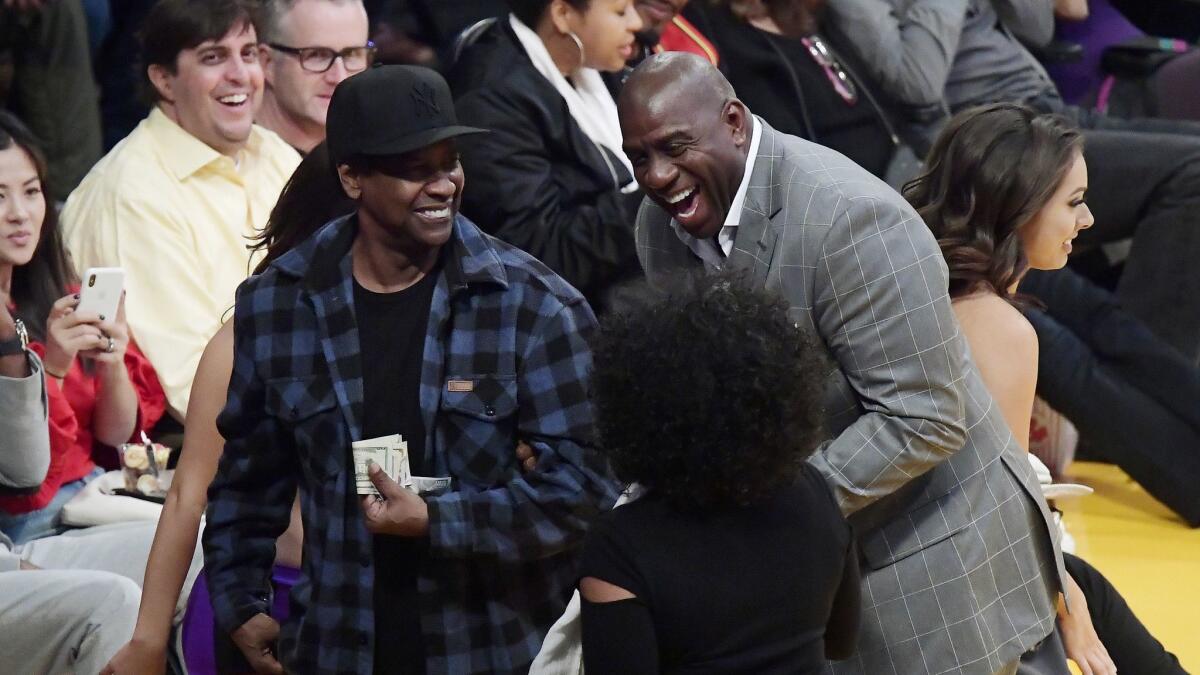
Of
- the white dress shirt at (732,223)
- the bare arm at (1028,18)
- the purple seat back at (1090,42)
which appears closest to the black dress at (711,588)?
the white dress shirt at (732,223)

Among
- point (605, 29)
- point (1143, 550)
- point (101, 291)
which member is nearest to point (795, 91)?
point (605, 29)

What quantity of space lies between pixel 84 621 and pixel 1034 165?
204cm

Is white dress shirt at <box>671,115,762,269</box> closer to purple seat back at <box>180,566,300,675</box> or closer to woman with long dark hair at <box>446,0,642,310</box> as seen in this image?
purple seat back at <box>180,566,300,675</box>

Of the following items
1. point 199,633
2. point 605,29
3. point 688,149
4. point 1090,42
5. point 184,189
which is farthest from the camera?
point 1090,42

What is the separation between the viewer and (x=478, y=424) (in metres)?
2.55

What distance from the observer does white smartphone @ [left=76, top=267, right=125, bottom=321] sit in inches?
146

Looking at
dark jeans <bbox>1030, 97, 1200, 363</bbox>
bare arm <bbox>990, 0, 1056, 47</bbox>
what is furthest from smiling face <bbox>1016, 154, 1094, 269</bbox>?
bare arm <bbox>990, 0, 1056, 47</bbox>

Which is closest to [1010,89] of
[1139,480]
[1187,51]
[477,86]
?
[1187,51]

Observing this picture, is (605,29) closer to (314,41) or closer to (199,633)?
(314,41)

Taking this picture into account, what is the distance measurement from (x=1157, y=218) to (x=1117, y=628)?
7.78 feet

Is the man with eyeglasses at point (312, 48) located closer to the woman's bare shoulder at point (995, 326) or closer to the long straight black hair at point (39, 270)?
the long straight black hair at point (39, 270)

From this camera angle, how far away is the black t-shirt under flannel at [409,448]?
8.36ft

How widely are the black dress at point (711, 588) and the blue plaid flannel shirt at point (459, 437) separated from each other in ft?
1.65

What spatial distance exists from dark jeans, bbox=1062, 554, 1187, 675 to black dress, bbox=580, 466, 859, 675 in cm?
153
